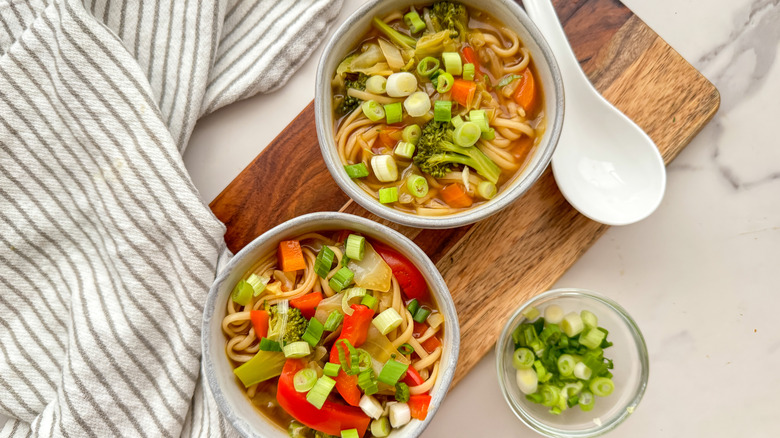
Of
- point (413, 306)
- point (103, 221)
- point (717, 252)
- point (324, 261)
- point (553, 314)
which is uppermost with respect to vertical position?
point (103, 221)

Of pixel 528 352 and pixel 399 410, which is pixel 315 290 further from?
pixel 528 352

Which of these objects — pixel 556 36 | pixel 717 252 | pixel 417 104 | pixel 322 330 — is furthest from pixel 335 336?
pixel 717 252

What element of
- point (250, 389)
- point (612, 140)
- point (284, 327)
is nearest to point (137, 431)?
point (250, 389)

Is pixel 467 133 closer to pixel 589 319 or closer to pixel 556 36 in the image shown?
pixel 556 36

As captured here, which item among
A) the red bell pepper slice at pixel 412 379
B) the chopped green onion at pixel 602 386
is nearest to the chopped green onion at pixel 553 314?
the chopped green onion at pixel 602 386

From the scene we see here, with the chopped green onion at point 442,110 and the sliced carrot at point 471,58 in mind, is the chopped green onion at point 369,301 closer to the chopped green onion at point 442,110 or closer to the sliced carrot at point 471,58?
the chopped green onion at point 442,110

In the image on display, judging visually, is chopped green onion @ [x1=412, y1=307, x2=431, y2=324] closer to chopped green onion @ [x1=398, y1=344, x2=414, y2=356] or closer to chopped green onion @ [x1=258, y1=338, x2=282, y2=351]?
chopped green onion @ [x1=398, y1=344, x2=414, y2=356]
